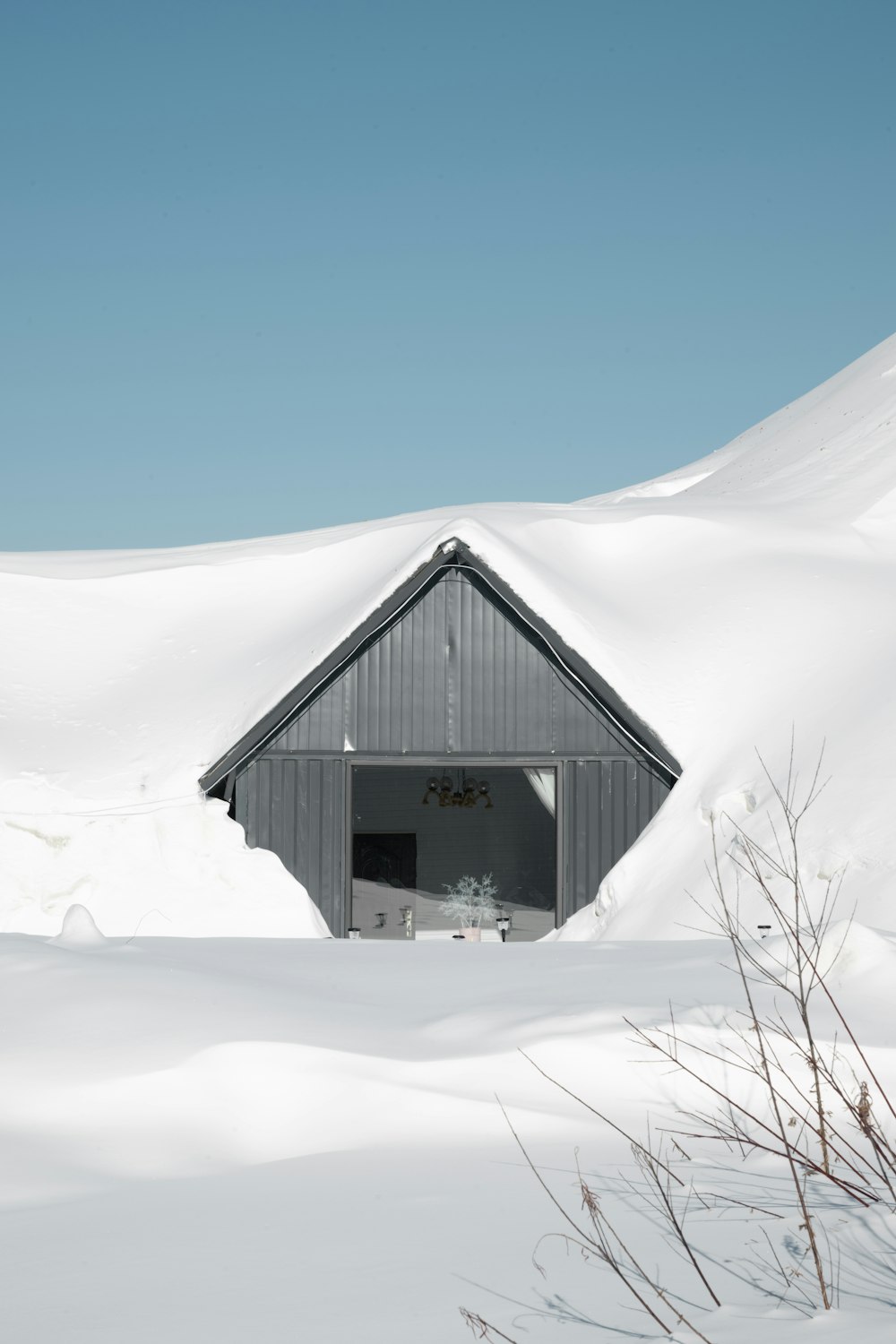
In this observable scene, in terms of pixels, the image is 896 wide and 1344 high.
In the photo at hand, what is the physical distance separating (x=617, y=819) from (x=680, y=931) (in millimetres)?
2845

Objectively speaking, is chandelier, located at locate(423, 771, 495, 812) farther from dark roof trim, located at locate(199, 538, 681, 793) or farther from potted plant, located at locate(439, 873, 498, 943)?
dark roof trim, located at locate(199, 538, 681, 793)

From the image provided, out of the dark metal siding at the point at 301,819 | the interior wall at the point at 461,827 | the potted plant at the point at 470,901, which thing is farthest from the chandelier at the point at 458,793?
the dark metal siding at the point at 301,819

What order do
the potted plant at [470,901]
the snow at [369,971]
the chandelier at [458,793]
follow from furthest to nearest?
the potted plant at [470,901], the chandelier at [458,793], the snow at [369,971]

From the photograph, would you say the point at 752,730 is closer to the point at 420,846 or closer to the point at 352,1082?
the point at 352,1082

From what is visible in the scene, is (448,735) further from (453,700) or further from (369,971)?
(369,971)

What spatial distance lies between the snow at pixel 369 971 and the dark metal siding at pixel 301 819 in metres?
0.40

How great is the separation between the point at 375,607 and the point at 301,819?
239 cm

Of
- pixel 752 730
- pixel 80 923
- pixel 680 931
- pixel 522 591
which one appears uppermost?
pixel 522 591

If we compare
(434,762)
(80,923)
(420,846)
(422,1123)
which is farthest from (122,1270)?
(420,846)

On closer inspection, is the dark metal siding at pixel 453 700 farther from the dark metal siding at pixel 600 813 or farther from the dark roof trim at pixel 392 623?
the dark metal siding at pixel 600 813

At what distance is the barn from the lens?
1321 cm

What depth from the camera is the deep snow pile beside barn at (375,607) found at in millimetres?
12148

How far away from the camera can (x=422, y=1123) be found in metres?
4.78

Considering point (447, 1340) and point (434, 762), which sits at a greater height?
point (434, 762)
